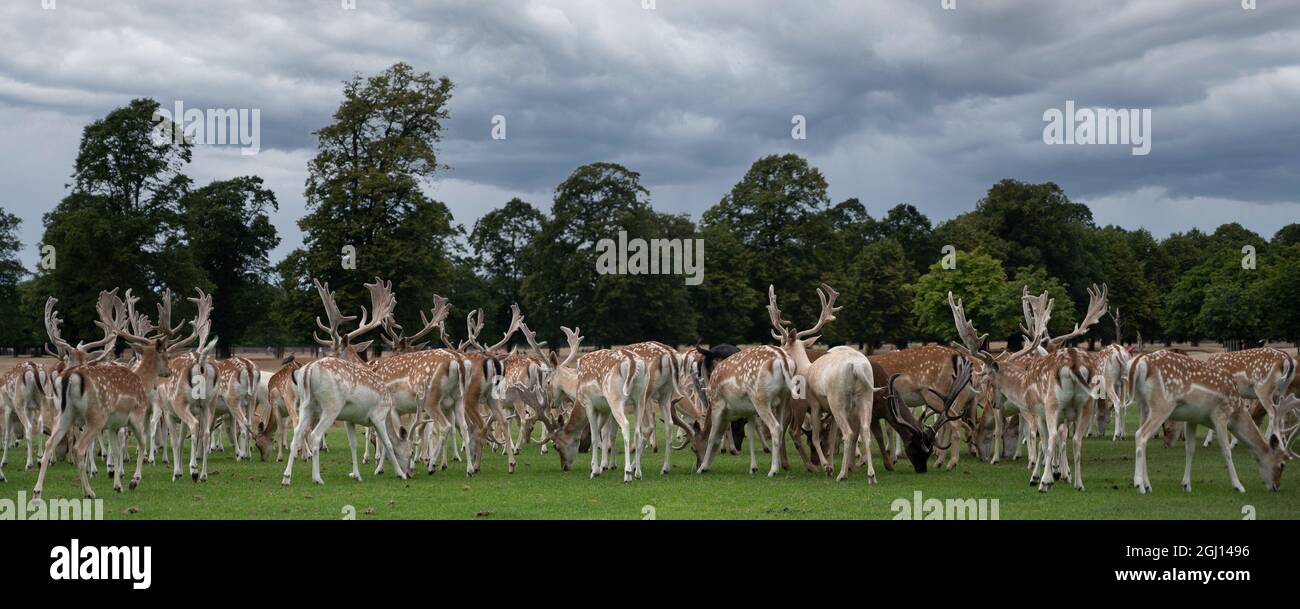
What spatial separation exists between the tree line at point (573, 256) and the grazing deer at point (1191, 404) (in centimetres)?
1597

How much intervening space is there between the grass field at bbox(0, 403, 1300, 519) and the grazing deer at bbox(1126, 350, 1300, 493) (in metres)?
0.33

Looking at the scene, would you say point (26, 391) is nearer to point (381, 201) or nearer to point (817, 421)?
point (817, 421)

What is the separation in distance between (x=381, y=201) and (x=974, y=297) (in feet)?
127

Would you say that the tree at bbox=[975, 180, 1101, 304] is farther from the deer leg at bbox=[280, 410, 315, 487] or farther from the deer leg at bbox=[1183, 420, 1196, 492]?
the deer leg at bbox=[280, 410, 315, 487]

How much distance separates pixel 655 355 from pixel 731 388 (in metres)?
1.28

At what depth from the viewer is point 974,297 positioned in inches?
2744

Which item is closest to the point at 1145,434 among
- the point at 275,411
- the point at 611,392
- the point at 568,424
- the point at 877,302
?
the point at 611,392

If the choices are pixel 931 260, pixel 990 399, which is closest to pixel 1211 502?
pixel 990 399

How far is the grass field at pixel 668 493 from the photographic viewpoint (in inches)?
475

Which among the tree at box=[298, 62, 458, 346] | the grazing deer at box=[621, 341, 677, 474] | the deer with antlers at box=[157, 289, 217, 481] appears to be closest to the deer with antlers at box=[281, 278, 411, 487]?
the deer with antlers at box=[157, 289, 217, 481]

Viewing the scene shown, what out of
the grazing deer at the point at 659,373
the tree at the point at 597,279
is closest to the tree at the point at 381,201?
the tree at the point at 597,279

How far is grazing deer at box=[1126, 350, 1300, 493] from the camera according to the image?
13430mm

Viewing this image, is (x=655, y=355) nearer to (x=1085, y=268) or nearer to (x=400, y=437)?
(x=400, y=437)

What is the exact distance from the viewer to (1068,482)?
47.9ft
